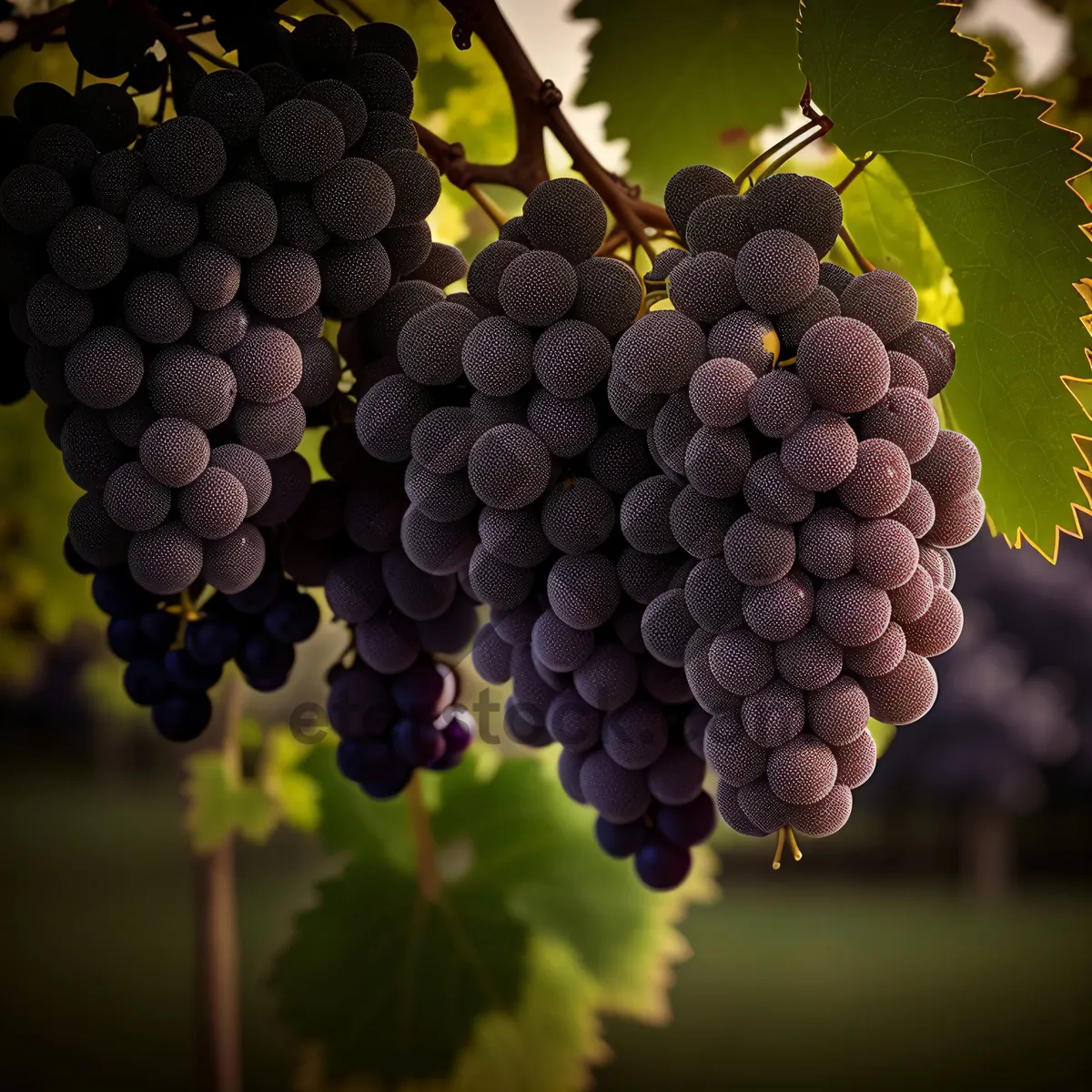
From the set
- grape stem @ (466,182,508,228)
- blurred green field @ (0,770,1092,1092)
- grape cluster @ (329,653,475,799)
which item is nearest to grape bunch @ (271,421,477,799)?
grape cluster @ (329,653,475,799)

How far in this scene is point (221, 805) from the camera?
2.54 feet

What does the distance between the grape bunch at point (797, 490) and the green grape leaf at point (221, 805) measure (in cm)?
52

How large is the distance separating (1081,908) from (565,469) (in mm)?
2286

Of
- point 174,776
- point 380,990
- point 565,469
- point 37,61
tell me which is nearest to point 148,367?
point 565,469

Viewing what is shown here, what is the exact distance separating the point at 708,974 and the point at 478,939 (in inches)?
60.8

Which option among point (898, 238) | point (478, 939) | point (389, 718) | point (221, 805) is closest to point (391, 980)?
point (478, 939)

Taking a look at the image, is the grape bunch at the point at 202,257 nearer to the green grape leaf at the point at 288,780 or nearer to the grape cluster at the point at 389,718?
the grape cluster at the point at 389,718

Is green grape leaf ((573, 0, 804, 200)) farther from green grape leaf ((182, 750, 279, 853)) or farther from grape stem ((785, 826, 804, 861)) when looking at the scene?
green grape leaf ((182, 750, 279, 853))

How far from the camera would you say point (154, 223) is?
0.36 meters

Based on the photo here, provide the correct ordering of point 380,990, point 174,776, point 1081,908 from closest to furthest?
point 380,990 < point 1081,908 < point 174,776

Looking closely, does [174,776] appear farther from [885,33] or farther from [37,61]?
[885,33]

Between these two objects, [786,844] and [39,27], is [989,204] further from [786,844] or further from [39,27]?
[39,27]

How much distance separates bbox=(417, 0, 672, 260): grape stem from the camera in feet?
1.43

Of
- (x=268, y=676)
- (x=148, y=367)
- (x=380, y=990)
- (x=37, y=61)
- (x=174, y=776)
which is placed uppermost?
(x=37, y=61)
